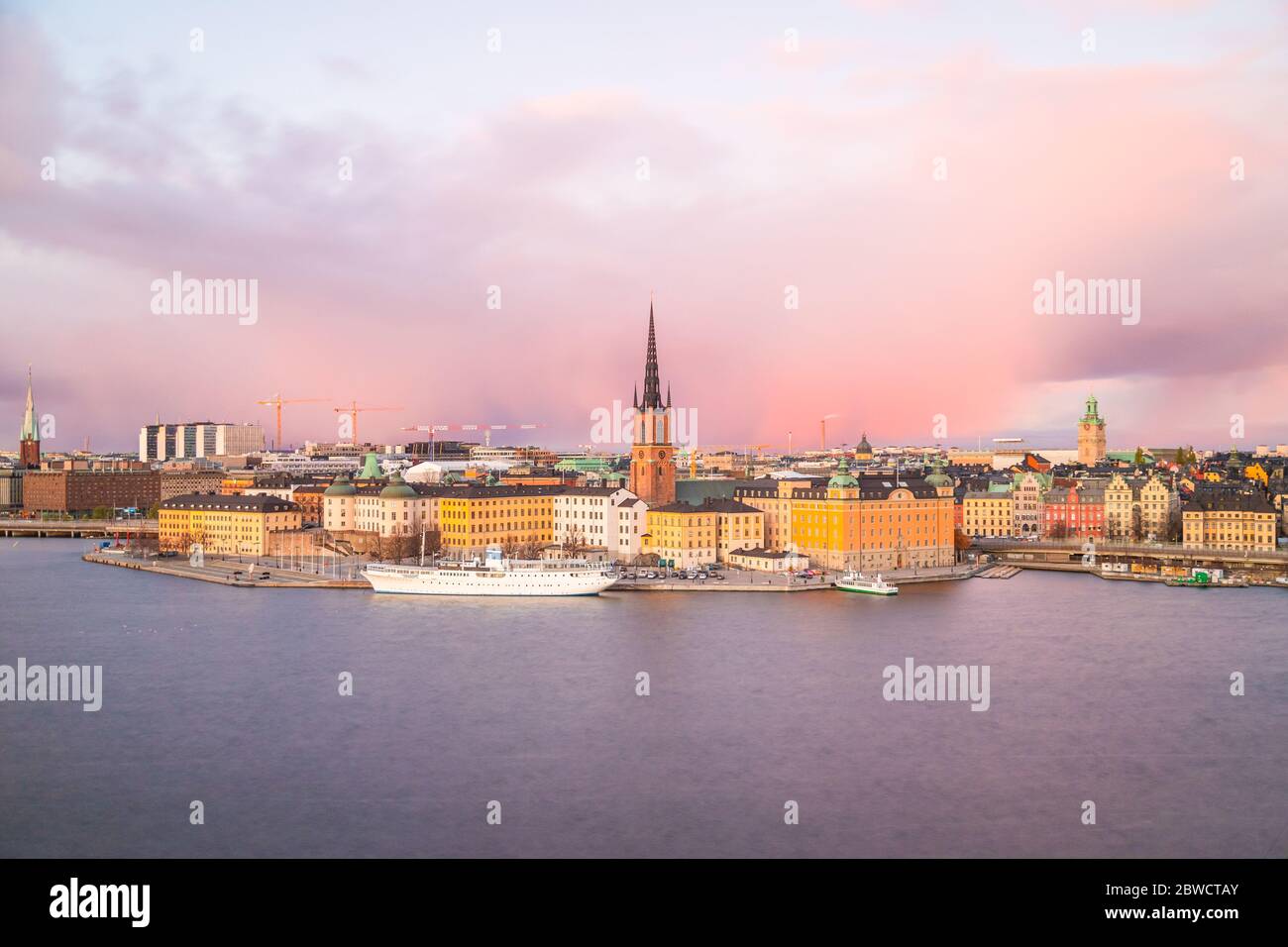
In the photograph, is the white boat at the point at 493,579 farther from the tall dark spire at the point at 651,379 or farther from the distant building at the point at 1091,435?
the distant building at the point at 1091,435

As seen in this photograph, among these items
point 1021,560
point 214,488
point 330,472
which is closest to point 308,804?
point 1021,560

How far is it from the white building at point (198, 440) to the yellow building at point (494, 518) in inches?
2264

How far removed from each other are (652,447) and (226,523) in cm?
1163

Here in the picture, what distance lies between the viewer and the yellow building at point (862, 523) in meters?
27.0

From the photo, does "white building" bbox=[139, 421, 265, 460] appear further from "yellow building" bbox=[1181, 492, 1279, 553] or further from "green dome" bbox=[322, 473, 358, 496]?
"yellow building" bbox=[1181, 492, 1279, 553]

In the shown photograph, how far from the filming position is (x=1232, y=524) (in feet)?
100

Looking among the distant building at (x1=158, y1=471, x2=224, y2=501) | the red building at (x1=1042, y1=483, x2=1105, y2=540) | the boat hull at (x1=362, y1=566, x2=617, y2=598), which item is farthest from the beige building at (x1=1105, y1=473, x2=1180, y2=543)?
the distant building at (x1=158, y1=471, x2=224, y2=501)

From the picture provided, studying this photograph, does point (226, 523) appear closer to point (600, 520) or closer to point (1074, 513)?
point (600, 520)

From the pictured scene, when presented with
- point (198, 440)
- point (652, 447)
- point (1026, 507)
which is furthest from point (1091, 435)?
point (198, 440)

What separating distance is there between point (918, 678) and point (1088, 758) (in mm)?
3490

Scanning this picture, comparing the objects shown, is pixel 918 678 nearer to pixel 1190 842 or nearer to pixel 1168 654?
pixel 1168 654

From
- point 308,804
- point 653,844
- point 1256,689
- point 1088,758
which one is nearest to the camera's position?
point 653,844

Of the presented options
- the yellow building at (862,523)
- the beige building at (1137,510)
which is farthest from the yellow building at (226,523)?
the beige building at (1137,510)

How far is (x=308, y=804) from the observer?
382 inches
